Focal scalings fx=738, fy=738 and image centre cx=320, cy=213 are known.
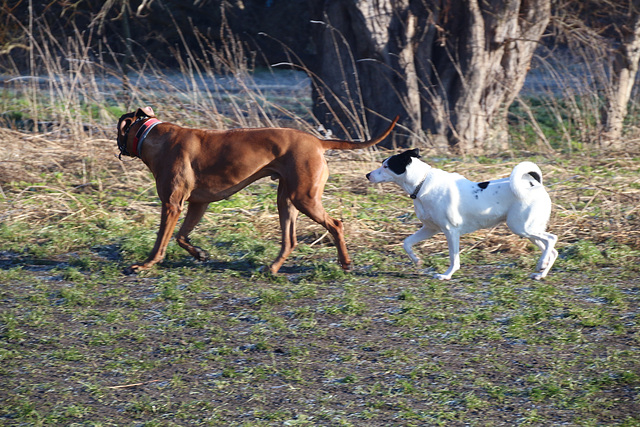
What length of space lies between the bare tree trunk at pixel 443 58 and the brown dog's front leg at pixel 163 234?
4.83 meters

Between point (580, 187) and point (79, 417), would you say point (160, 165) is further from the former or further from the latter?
point (580, 187)

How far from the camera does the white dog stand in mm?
5438

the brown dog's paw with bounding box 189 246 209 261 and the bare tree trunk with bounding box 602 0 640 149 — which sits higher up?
the bare tree trunk with bounding box 602 0 640 149

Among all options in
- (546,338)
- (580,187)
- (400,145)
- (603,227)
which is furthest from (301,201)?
(400,145)

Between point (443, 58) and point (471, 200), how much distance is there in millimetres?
5833

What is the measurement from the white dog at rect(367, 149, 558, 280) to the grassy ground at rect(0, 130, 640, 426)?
43cm

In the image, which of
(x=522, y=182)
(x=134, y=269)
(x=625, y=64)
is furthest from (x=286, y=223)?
(x=625, y=64)

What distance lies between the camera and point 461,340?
456 cm

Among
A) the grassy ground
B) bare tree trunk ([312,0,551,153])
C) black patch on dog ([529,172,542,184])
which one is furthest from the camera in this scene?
bare tree trunk ([312,0,551,153])

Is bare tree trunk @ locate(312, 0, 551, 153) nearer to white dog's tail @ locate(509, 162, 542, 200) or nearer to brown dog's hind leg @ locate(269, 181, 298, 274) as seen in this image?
brown dog's hind leg @ locate(269, 181, 298, 274)

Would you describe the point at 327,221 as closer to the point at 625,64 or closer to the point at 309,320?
the point at 309,320

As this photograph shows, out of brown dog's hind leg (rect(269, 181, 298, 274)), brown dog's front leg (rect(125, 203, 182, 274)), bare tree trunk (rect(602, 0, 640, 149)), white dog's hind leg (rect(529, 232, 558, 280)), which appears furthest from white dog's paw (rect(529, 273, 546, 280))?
bare tree trunk (rect(602, 0, 640, 149))

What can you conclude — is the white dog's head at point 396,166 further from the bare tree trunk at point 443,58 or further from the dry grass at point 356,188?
the bare tree trunk at point 443,58

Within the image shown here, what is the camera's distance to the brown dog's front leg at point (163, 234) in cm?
573
